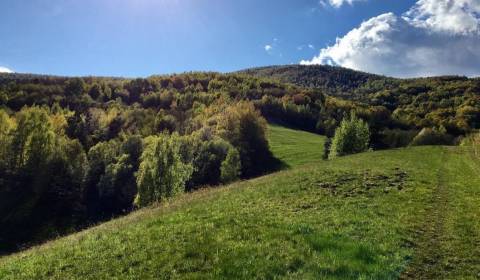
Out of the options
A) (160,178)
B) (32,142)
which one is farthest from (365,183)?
(32,142)

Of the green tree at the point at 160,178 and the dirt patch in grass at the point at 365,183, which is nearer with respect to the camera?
the dirt patch in grass at the point at 365,183

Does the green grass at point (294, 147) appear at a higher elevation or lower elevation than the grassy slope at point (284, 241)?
lower

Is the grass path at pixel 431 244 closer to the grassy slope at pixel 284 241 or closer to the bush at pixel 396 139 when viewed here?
the grassy slope at pixel 284 241

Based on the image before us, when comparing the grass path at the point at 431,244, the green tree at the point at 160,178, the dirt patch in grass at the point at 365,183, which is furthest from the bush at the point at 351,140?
the grass path at the point at 431,244

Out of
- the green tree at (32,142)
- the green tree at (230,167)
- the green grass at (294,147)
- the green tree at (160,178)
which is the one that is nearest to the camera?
the green tree at (160,178)

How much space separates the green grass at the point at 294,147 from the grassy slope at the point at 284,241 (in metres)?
86.4

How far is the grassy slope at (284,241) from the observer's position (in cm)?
1444

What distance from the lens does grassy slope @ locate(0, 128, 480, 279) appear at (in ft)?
47.4

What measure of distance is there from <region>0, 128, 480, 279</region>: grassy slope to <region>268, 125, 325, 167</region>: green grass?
86.4m

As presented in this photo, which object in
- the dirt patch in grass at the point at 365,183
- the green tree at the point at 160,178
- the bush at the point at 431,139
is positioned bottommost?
the green tree at the point at 160,178

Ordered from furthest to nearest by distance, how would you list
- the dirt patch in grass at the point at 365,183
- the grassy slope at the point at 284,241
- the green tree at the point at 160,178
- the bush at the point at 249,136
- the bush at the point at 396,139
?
the bush at the point at 396,139
the bush at the point at 249,136
the green tree at the point at 160,178
the dirt patch in grass at the point at 365,183
the grassy slope at the point at 284,241

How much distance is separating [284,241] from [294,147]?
12682 cm

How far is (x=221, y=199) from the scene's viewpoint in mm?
29516

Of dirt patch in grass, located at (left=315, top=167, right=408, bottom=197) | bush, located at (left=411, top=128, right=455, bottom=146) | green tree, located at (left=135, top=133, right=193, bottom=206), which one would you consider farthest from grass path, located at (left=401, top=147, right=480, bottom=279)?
bush, located at (left=411, top=128, right=455, bottom=146)
